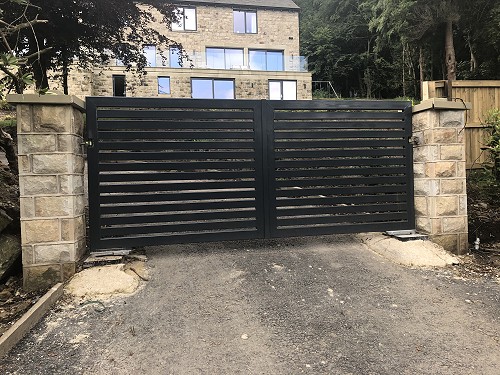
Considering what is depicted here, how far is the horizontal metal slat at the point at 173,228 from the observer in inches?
155

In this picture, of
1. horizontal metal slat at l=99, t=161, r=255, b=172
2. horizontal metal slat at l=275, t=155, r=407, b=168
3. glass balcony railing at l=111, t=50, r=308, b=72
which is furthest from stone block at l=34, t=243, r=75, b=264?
glass balcony railing at l=111, t=50, r=308, b=72

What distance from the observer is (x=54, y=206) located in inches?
139

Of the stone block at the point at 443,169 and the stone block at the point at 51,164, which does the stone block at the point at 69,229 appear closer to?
the stone block at the point at 51,164

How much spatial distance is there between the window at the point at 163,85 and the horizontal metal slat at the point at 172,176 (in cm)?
1865

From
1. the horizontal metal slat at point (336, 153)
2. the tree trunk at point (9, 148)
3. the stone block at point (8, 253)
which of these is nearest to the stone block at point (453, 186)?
the horizontal metal slat at point (336, 153)

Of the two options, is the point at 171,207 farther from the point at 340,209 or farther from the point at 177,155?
the point at 340,209

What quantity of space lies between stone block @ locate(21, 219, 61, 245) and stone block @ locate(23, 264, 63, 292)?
0.82 feet

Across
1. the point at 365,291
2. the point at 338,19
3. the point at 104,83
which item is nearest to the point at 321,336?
the point at 365,291

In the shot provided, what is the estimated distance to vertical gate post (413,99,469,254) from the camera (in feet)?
14.3

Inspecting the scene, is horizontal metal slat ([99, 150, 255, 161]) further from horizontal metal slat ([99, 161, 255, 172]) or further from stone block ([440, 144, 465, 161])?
stone block ([440, 144, 465, 161])

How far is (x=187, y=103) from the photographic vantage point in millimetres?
4113

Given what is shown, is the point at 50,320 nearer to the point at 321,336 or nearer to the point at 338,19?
the point at 321,336

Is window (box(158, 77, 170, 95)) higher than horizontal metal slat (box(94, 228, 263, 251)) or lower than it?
higher

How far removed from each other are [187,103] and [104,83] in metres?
18.8
